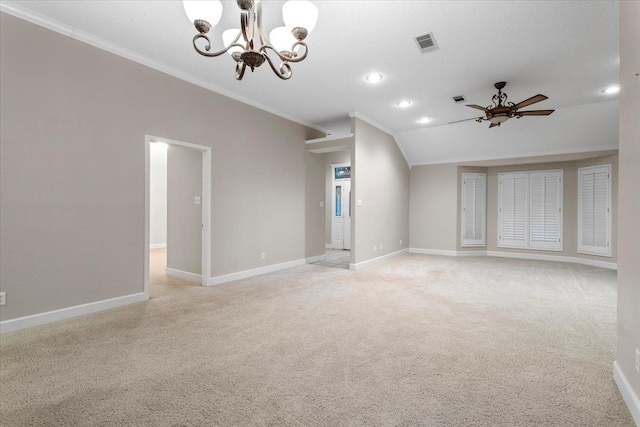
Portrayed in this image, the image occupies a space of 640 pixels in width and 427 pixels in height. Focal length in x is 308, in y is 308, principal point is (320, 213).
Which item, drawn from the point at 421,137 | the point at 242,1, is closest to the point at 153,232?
the point at 421,137

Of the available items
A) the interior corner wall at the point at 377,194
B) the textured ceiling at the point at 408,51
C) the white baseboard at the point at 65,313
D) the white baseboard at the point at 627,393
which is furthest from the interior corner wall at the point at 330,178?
the white baseboard at the point at 627,393

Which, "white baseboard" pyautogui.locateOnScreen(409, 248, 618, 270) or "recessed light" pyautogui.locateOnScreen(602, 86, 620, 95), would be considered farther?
"white baseboard" pyautogui.locateOnScreen(409, 248, 618, 270)

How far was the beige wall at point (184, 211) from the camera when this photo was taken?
16.6 feet

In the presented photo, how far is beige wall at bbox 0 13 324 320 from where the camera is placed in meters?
2.97

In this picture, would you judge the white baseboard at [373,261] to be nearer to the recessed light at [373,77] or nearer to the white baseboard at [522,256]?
the white baseboard at [522,256]

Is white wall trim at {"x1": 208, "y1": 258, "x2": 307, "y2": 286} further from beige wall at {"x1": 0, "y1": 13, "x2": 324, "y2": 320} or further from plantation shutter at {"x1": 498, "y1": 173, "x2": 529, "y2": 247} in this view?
plantation shutter at {"x1": 498, "y1": 173, "x2": 529, "y2": 247}

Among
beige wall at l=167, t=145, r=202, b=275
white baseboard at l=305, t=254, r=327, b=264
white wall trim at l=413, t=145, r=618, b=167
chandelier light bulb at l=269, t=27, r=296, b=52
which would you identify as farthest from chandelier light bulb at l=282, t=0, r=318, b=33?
white wall trim at l=413, t=145, r=618, b=167

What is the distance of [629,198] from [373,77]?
326 centimetres

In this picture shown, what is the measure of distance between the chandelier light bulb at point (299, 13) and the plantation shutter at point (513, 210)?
7.46 m

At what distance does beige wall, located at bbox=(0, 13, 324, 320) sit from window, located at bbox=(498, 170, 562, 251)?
6855mm

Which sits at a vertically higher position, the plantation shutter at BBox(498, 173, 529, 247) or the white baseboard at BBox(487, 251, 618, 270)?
the plantation shutter at BBox(498, 173, 529, 247)

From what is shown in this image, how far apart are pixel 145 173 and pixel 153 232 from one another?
6442 mm

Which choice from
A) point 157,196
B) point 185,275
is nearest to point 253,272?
point 185,275

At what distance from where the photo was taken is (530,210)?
7.61 m
